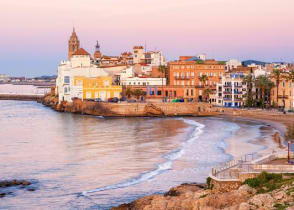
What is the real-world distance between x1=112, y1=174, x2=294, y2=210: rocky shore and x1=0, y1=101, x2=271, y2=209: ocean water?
5177 millimetres

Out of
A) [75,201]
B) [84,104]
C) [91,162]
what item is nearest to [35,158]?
[91,162]

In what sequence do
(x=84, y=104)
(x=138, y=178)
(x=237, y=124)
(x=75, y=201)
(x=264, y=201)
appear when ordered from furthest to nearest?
(x=84, y=104) < (x=237, y=124) < (x=138, y=178) < (x=75, y=201) < (x=264, y=201)

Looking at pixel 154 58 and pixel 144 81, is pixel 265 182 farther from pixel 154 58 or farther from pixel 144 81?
pixel 154 58

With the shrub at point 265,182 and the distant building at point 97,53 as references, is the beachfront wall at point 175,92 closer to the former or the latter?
the distant building at point 97,53

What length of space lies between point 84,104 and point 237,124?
32063 mm

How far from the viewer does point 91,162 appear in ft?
121

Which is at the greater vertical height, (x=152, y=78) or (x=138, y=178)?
(x=152, y=78)

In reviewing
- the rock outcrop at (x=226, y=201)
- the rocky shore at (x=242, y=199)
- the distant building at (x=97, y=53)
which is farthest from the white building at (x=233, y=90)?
the distant building at (x=97, y=53)

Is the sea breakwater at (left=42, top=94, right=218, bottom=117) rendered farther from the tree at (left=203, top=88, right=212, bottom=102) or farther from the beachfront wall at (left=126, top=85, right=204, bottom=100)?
the beachfront wall at (left=126, top=85, right=204, bottom=100)

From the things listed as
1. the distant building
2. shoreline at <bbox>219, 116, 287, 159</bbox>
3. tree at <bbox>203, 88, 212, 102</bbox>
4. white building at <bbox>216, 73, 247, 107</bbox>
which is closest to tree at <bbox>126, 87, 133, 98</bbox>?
tree at <bbox>203, 88, 212, 102</bbox>

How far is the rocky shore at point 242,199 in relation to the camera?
1769 cm

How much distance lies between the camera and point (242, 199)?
1927cm

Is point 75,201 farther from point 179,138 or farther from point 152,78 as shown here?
point 152,78

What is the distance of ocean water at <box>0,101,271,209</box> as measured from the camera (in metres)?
27.9
